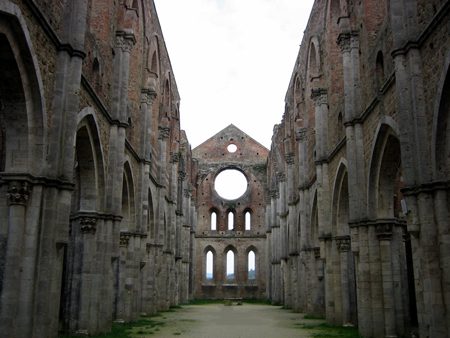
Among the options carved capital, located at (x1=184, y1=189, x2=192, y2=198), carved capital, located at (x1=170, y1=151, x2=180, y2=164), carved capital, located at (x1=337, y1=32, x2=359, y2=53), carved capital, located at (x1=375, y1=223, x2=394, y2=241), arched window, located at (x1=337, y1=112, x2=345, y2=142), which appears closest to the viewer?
carved capital, located at (x1=375, y1=223, x2=394, y2=241)

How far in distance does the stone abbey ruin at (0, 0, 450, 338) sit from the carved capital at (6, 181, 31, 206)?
3cm

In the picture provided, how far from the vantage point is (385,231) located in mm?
14086

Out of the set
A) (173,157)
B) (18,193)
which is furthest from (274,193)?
(18,193)

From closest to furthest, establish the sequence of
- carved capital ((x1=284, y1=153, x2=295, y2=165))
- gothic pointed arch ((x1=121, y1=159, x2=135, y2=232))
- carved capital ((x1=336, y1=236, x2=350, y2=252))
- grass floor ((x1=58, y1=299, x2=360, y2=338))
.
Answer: grass floor ((x1=58, y1=299, x2=360, y2=338)) < carved capital ((x1=336, y1=236, x2=350, y2=252)) < gothic pointed arch ((x1=121, y1=159, x2=135, y2=232)) < carved capital ((x1=284, y1=153, x2=295, y2=165))

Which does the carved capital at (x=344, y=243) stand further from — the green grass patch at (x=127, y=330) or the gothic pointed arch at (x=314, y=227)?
the green grass patch at (x=127, y=330)

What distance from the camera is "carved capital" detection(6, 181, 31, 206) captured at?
9.48 meters

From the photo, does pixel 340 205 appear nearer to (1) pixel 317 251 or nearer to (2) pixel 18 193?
(1) pixel 317 251

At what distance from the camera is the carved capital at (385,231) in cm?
1408

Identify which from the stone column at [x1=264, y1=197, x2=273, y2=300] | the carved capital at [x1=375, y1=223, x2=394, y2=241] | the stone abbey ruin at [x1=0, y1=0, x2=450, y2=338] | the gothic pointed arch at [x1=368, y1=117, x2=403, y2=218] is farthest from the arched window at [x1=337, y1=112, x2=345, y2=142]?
the stone column at [x1=264, y1=197, x2=273, y2=300]

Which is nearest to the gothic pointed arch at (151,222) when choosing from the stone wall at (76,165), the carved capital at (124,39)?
the stone wall at (76,165)

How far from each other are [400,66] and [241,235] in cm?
3806

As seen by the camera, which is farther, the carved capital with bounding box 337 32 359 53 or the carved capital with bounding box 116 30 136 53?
the carved capital with bounding box 116 30 136 53

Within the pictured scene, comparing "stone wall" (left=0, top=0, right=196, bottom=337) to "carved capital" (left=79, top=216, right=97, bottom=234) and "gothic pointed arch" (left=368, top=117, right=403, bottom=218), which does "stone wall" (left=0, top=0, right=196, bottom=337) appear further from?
"gothic pointed arch" (left=368, top=117, right=403, bottom=218)

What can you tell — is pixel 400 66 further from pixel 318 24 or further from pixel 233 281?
pixel 233 281
